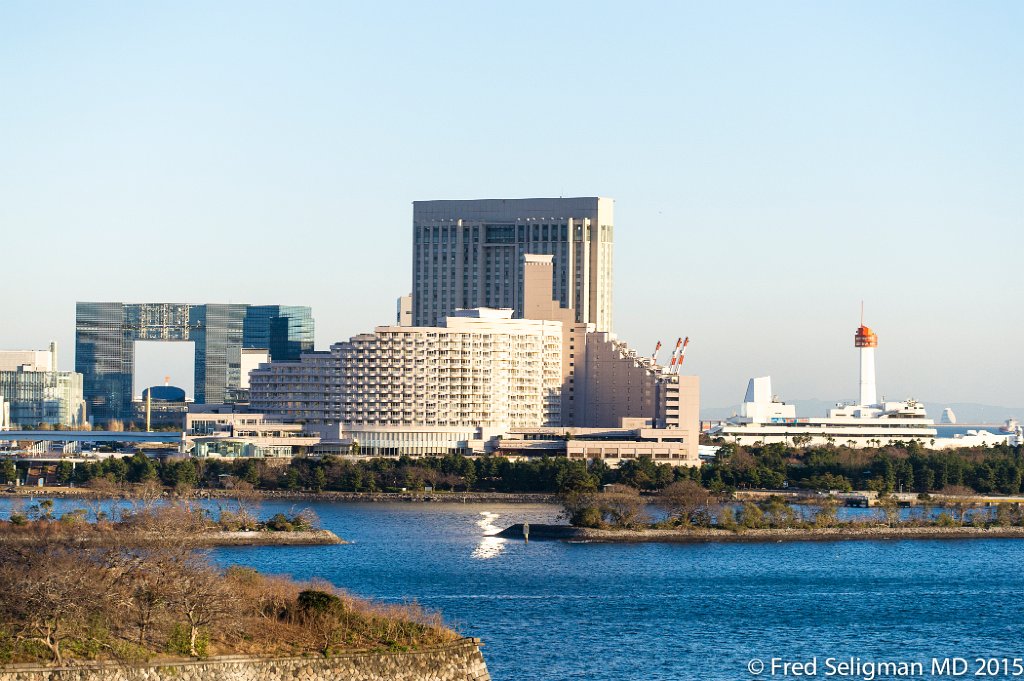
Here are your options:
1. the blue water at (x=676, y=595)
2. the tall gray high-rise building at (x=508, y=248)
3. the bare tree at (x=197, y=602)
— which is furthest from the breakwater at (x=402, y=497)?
the bare tree at (x=197, y=602)

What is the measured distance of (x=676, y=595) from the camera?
74625 mm

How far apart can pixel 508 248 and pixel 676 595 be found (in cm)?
11772

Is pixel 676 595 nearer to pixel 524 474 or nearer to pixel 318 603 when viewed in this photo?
pixel 318 603

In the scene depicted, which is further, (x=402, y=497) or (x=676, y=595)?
(x=402, y=497)

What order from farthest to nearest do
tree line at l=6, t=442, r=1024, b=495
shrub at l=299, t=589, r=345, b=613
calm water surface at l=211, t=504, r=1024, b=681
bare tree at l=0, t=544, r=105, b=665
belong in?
tree line at l=6, t=442, r=1024, b=495 → calm water surface at l=211, t=504, r=1024, b=681 → shrub at l=299, t=589, r=345, b=613 → bare tree at l=0, t=544, r=105, b=665

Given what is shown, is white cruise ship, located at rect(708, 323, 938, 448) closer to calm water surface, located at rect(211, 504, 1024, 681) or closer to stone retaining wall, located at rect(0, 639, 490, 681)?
calm water surface, located at rect(211, 504, 1024, 681)

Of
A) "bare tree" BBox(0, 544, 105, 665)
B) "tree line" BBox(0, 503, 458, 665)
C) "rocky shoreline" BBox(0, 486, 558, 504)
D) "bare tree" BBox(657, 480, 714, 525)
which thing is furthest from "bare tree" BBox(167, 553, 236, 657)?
"rocky shoreline" BBox(0, 486, 558, 504)

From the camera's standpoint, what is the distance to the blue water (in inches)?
2368

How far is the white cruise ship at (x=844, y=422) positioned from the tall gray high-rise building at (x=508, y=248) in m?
17.0

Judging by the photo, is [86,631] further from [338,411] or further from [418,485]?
[338,411]

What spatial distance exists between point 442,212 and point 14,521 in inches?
4310

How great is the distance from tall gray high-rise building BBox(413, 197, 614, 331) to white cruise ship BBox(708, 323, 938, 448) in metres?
17.0

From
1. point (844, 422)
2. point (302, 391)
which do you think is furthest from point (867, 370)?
point (302, 391)

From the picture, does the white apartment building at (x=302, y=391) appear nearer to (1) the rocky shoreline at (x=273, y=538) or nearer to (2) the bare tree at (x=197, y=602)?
(1) the rocky shoreline at (x=273, y=538)
